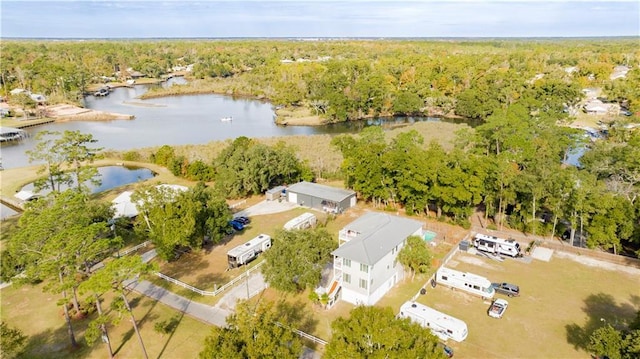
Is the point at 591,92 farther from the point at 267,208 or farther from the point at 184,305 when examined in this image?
the point at 184,305

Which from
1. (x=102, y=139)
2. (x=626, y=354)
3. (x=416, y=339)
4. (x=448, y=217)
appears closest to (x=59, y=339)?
(x=416, y=339)

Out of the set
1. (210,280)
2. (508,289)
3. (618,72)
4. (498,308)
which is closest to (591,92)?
(618,72)

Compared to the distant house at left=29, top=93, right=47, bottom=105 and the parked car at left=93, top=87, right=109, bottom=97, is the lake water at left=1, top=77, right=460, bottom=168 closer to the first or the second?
the parked car at left=93, top=87, right=109, bottom=97

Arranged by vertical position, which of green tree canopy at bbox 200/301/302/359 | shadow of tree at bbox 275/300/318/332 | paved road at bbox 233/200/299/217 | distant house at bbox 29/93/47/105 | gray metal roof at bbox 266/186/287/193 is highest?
distant house at bbox 29/93/47/105

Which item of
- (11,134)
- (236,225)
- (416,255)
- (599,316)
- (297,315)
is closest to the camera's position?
(599,316)

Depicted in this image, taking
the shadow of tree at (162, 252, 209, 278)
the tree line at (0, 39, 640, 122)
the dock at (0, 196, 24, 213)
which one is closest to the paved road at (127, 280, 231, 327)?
the shadow of tree at (162, 252, 209, 278)

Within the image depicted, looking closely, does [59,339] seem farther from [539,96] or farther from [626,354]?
[539,96]
